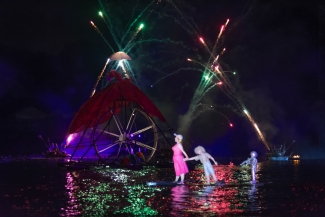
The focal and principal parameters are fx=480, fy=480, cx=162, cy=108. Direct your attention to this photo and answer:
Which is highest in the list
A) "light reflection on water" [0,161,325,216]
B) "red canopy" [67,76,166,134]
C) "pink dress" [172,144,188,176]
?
"red canopy" [67,76,166,134]

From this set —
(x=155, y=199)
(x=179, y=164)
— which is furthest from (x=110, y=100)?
(x=155, y=199)

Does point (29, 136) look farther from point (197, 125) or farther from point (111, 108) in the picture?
point (111, 108)

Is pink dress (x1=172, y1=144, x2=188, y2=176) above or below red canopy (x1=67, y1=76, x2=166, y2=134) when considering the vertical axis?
below

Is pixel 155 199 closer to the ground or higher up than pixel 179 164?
closer to the ground

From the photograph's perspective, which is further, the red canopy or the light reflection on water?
the red canopy

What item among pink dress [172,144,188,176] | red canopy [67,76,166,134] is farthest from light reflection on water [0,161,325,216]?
red canopy [67,76,166,134]

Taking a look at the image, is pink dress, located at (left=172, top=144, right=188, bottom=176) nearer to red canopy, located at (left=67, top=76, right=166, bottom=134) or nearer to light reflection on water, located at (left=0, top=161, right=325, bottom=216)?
light reflection on water, located at (left=0, top=161, right=325, bottom=216)

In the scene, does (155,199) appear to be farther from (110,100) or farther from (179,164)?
(110,100)

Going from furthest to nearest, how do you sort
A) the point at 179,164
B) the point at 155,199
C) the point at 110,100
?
the point at 110,100, the point at 179,164, the point at 155,199

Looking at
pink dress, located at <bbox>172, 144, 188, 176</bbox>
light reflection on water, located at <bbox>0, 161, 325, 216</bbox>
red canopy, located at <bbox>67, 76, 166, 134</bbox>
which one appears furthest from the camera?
red canopy, located at <bbox>67, 76, 166, 134</bbox>

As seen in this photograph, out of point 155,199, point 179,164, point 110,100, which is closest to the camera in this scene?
point 155,199

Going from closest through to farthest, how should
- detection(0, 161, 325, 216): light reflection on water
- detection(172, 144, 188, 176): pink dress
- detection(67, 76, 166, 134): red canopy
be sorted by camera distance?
detection(0, 161, 325, 216): light reflection on water, detection(172, 144, 188, 176): pink dress, detection(67, 76, 166, 134): red canopy

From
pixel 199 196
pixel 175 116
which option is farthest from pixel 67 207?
pixel 175 116

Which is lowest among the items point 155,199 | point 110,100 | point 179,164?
point 155,199
